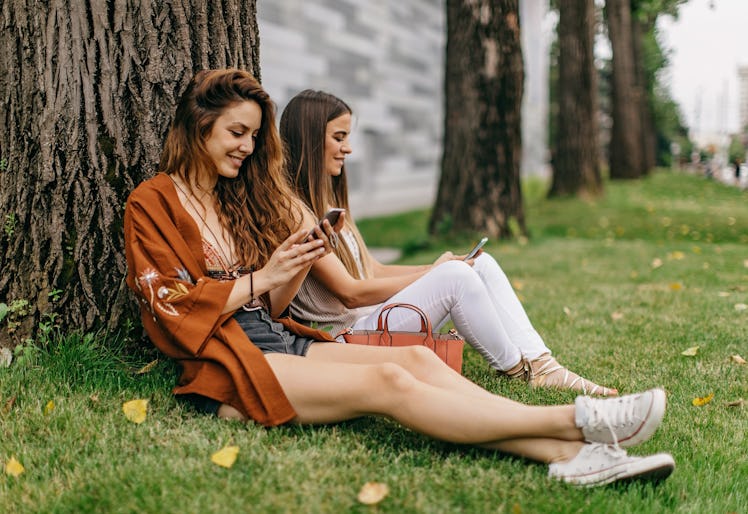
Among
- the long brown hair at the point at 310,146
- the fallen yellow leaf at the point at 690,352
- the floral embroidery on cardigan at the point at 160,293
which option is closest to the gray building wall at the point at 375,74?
the fallen yellow leaf at the point at 690,352

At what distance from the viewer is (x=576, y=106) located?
1550cm

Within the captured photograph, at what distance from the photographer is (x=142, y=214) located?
2957 mm

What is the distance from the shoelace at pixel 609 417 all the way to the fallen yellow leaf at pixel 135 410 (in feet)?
5.46

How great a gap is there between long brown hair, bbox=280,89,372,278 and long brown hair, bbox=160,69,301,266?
29 cm

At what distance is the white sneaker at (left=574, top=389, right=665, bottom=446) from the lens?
99.7 inches

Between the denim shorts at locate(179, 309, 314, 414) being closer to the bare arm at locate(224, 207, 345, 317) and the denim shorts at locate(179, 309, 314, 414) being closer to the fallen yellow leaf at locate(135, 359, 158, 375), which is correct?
the bare arm at locate(224, 207, 345, 317)

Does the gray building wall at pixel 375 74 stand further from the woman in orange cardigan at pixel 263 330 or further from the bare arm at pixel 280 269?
the bare arm at pixel 280 269

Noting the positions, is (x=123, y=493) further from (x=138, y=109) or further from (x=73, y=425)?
(x=138, y=109)

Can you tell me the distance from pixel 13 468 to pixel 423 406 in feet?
4.61

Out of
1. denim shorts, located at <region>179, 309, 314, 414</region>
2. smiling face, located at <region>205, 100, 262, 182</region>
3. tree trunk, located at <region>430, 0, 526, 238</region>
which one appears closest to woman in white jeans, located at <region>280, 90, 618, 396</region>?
denim shorts, located at <region>179, 309, 314, 414</region>

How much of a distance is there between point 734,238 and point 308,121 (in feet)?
28.1

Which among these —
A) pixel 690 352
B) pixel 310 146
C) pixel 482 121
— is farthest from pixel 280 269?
pixel 482 121

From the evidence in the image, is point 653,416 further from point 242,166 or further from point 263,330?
point 242,166

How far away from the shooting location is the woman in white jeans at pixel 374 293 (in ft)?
11.8
